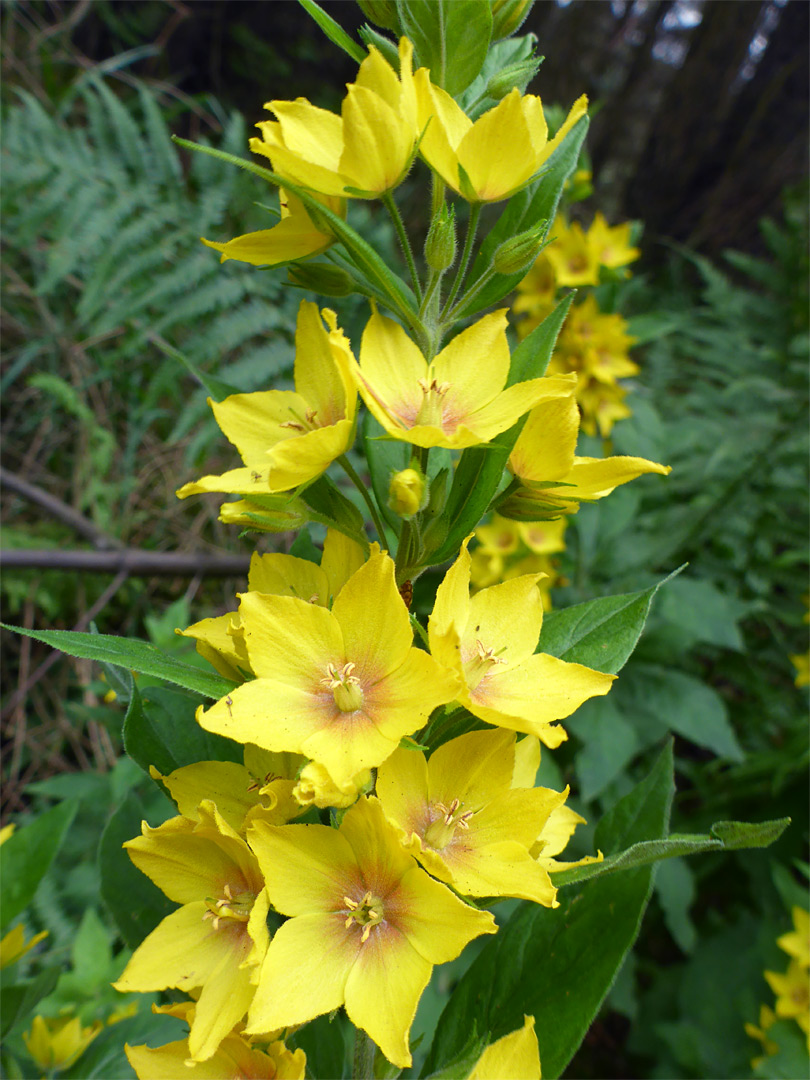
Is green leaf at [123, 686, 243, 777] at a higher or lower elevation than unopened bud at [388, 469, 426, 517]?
lower

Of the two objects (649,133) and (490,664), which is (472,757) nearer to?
(490,664)

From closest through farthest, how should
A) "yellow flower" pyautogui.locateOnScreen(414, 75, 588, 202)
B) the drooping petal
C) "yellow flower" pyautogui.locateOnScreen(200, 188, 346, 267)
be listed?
the drooping petal, "yellow flower" pyautogui.locateOnScreen(414, 75, 588, 202), "yellow flower" pyautogui.locateOnScreen(200, 188, 346, 267)

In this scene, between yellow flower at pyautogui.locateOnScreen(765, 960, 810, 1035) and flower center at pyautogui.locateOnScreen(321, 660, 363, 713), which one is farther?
yellow flower at pyautogui.locateOnScreen(765, 960, 810, 1035)

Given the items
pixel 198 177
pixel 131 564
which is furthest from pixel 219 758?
pixel 198 177

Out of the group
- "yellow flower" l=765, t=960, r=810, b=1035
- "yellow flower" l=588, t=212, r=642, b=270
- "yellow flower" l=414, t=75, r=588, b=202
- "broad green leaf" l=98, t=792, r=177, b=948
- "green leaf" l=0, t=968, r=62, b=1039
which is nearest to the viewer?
"yellow flower" l=414, t=75, r=588, b=202

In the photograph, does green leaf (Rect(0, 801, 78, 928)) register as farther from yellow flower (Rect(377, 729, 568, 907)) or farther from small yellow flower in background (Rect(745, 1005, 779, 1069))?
small yellow flower in background (Rect(745, 1005, 779, 1069))

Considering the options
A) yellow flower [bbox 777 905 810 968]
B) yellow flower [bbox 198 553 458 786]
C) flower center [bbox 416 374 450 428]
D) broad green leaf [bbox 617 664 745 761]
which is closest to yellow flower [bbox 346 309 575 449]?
flower center [bbox 416 374 450 428]

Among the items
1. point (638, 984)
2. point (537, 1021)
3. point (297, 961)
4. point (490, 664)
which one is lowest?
point (638, 984)
